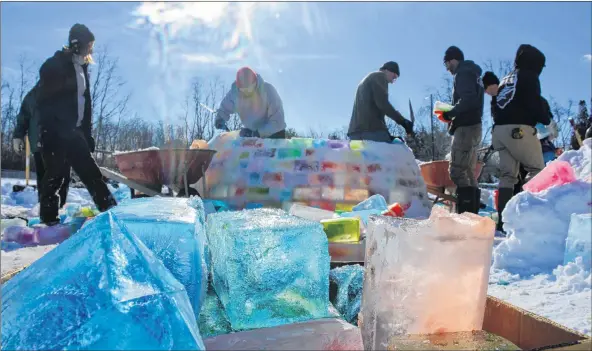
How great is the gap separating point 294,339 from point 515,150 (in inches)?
176

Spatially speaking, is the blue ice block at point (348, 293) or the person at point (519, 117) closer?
the blue ice block at point (348, 293)

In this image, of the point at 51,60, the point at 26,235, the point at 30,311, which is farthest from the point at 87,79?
the point at 30,311

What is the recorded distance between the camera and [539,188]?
138 inches

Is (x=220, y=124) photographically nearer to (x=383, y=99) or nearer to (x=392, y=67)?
(x=383, y=99)

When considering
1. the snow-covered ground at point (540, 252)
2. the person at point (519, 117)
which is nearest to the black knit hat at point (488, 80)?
the person at point (519, 117)

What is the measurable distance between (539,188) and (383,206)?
3.84 ft

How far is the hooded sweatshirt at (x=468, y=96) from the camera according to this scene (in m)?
4.91

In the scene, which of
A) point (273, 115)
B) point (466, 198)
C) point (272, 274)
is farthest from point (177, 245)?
point (273, 115)

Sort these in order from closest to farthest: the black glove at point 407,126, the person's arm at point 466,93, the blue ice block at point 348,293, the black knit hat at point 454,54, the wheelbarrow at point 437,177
Result: the blue ice block at point 348,293
the person's arm at point 466,93
the black knit hat at point 454,54
the black glove at point 407,126
the wheelbarrow at point 437,177

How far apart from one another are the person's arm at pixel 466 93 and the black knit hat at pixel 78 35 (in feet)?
12.3

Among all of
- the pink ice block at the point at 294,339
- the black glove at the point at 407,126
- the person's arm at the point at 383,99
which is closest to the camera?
the pink ice block at the point at 294,339

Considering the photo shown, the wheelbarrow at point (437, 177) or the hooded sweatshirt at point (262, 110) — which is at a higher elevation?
the hooded sweatshirt at point (262, 110)

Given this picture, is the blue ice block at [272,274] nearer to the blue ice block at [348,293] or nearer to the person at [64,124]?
the blue ice block at [348,293]

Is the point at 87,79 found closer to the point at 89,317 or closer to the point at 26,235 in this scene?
the point at 26,235
